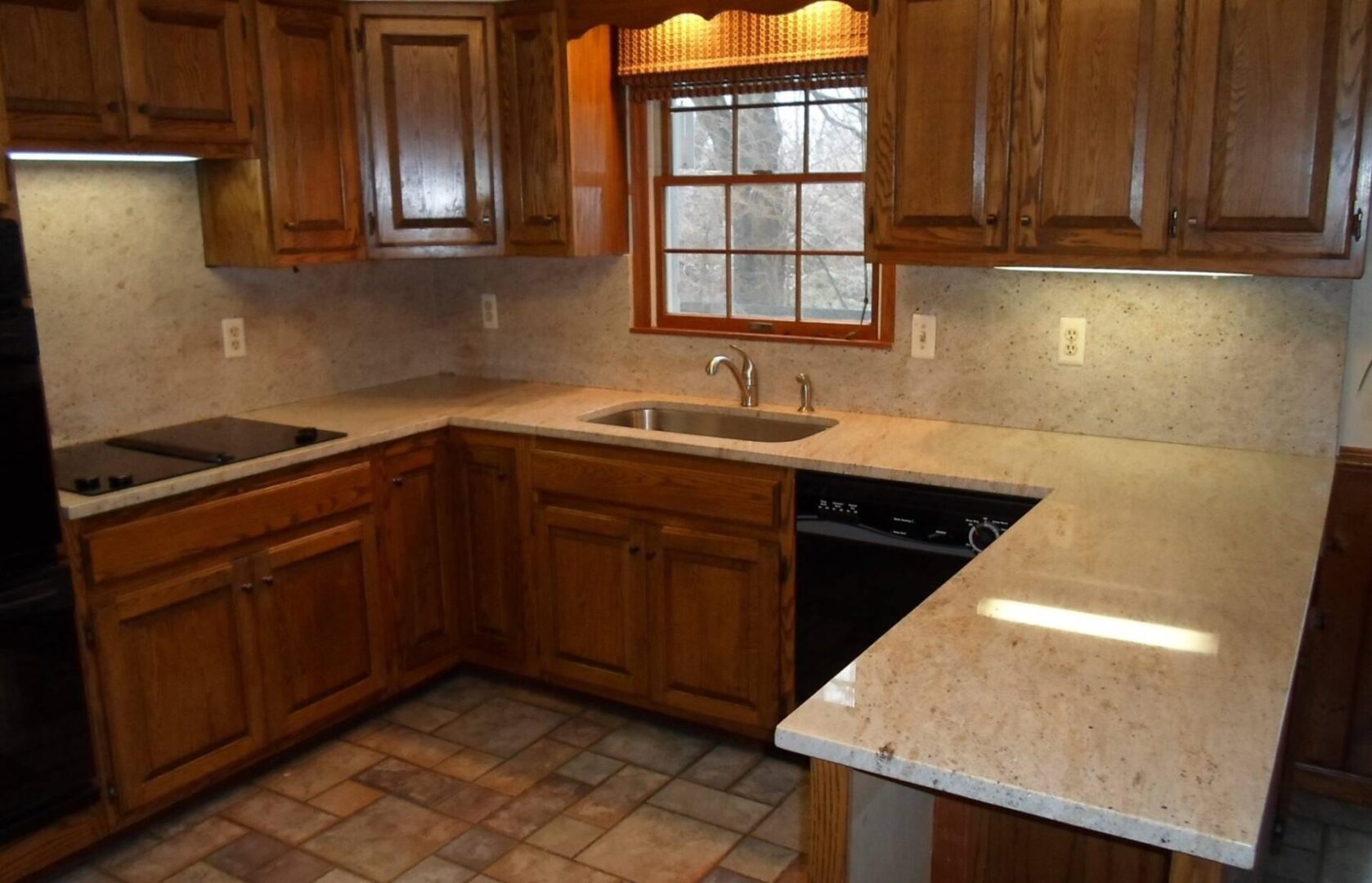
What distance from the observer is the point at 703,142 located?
11.9 ft

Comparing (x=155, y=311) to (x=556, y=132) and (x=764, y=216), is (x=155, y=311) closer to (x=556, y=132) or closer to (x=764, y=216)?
(x=556, y=132)

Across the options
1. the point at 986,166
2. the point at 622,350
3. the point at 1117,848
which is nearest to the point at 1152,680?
the point at 1117,848

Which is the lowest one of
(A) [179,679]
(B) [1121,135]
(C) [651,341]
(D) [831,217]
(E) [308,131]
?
(A) [179,679]

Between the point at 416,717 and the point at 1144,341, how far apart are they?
2364 millimetres

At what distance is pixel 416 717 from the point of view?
3436mm

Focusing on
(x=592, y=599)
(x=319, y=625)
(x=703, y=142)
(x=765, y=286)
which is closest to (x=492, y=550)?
(x=592, y=599)

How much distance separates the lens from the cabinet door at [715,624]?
9.94ft

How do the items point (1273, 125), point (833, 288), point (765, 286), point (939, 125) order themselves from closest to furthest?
1. point (1273, 125)
2. point (939, 125)
3. point (833, 288)
4. point (765, 286)

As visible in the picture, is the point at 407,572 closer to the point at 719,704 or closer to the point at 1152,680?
the point at 719,704

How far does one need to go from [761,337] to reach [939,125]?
971 mm

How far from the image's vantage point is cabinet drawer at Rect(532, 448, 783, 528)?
2.95 meters

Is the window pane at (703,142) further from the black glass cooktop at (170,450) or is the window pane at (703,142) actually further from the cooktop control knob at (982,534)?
Result: the cooktop control knob at (982,534)

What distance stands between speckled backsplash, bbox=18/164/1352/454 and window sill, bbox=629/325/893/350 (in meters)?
0.02

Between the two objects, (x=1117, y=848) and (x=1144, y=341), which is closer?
(x=1117, y=848)
